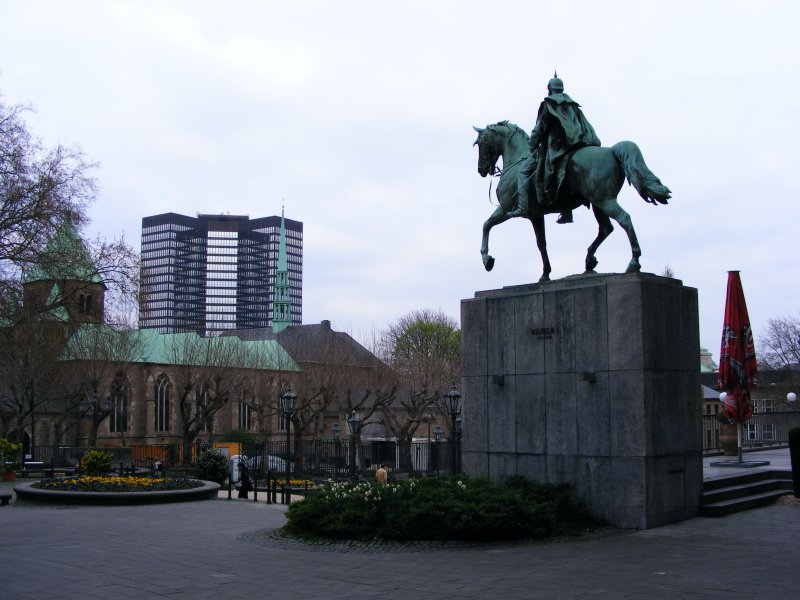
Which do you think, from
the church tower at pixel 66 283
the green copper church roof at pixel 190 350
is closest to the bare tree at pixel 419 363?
the green copper church roof at pixel 190 350

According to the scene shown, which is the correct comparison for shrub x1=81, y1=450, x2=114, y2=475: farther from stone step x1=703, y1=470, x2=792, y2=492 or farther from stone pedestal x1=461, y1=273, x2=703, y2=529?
stone step x1=703, y1=470, x2=792, y2=492

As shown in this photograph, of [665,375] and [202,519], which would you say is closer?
[665,375]

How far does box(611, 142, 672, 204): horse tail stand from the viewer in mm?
13078

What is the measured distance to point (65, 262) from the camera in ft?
113

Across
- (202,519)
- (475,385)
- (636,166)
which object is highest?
(636,166)

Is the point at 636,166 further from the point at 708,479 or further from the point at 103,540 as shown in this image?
the point at 103,540

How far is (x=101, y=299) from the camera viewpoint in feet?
132

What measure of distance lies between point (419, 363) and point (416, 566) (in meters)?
52.7

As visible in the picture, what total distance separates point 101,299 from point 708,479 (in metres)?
31.9

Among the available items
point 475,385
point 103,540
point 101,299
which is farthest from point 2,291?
point 475,385

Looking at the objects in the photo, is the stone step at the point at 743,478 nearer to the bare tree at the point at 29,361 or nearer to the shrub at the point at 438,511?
the shrub at the point at 438,511

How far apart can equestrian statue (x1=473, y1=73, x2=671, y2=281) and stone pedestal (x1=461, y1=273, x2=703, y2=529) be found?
2.86ft

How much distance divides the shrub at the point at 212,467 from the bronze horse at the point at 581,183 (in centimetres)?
1914

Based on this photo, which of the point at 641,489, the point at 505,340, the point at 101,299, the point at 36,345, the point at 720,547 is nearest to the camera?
the point at 720,547
